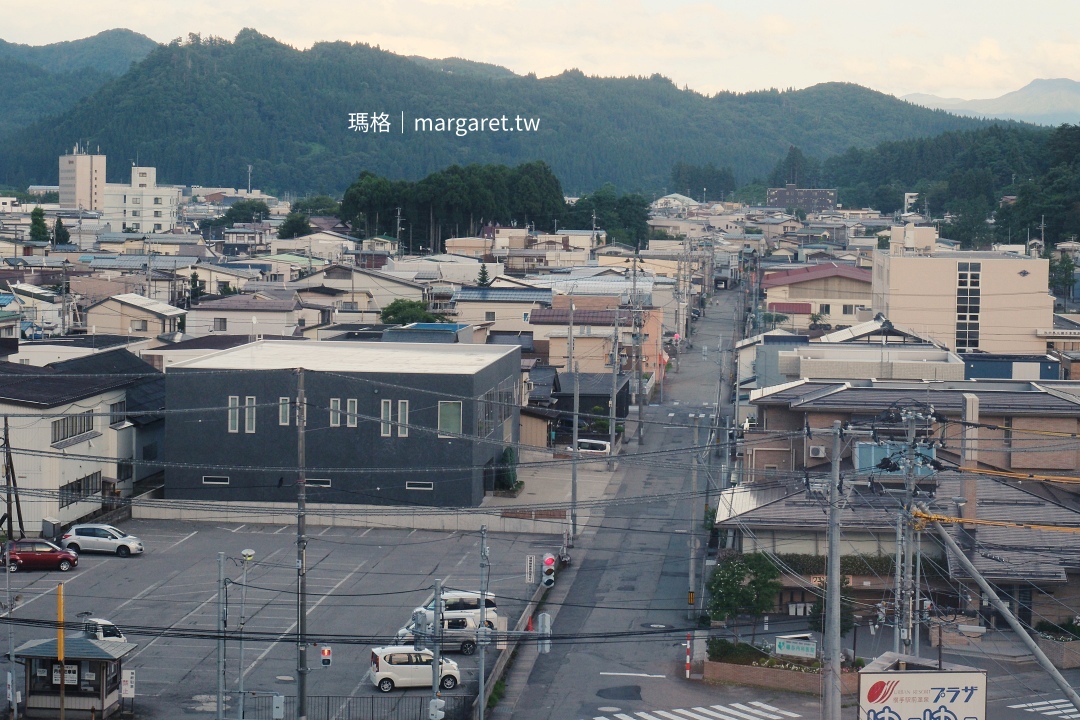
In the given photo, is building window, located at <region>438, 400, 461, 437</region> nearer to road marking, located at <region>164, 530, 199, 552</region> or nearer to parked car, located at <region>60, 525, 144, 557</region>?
road marking, located at <region>164, 530, 199, 552</region>

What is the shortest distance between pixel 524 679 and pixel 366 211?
36251 mm

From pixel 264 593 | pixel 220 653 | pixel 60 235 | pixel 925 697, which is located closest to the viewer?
pixel 925 697

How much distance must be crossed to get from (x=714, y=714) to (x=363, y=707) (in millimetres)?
2280

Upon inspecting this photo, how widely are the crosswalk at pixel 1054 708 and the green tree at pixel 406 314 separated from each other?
1649 centimetres

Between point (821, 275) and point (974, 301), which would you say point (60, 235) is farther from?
point (974, 301)

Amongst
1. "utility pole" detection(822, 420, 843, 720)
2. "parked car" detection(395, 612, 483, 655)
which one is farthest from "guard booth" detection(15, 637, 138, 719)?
"utility pole" detection(822, 420, 843, 720)

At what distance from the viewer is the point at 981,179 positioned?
58781 mm

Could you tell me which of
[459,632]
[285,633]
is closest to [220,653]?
[285,633]

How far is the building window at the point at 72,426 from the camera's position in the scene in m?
13.2

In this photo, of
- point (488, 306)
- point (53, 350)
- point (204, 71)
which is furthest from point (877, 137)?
point (53, 350)

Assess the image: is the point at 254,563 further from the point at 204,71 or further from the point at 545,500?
the point at 204,71

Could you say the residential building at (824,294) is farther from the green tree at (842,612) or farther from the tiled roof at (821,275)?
the green tree at (842,612)

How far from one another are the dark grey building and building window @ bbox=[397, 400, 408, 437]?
0.01 meters

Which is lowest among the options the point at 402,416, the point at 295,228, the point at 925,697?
the point at 925,697
